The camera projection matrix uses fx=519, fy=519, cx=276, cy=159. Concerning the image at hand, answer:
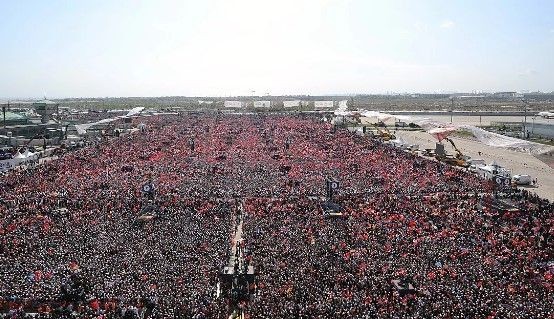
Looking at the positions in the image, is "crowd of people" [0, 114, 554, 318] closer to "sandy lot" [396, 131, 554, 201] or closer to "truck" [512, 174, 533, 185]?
"truck" [512, 174, 533, 185]

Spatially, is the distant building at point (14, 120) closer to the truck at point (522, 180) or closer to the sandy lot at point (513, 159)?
the sandy lot at point (513, 159)

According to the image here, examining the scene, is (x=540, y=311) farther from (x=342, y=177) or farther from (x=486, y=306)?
(x=342, y=177)

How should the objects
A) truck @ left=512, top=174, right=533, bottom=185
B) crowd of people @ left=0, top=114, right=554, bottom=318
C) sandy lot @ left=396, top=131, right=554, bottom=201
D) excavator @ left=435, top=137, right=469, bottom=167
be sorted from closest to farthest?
crowd of people @ left=0, top=114, right=554, bottom=318 < sandy lot @ left=396, top=131, right=554, bottom=201 < truck @ left=512, top=174, right=533, bottom=185 < excavator @ left=435, top=137, right=469, bottom=167

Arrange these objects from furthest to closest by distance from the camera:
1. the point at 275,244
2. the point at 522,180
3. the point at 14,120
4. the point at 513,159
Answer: the point at 14,120 < the point at 513,159 < the point at 522,180 < the point at 275,244

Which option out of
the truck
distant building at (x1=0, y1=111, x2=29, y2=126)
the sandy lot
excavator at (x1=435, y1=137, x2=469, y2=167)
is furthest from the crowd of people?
distant building at (x1=0, y1=111, x2=29, y2=126)

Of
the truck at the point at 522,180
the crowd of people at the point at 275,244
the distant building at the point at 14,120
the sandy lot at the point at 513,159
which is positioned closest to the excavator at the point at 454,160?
the sandy lot at the point at 513,159

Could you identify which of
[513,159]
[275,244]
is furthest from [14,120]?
[275,244]

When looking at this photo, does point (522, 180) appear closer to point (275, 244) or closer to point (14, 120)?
point (275, 244)
